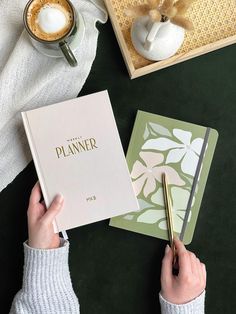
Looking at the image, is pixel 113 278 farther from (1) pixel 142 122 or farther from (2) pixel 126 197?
(1) pixel 142 122

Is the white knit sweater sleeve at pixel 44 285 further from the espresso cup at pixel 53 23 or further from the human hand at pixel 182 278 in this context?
the espresso cup at pixel 53 23

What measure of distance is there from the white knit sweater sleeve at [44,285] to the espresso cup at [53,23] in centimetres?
31

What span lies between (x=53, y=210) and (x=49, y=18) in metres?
0.30

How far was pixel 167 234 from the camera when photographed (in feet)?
2.35

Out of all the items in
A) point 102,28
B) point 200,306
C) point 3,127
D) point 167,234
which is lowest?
point 200,306

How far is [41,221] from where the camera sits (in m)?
0.69

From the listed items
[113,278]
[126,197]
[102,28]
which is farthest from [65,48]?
[113,278]

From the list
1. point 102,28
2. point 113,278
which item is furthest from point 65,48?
point 113,278

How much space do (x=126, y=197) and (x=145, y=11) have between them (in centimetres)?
29

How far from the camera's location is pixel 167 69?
73 cm

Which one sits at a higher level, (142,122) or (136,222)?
(142,122)

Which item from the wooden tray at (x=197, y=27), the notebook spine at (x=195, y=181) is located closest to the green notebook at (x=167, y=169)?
the notebook spine at (x=195, y=181)

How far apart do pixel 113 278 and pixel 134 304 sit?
0.06m

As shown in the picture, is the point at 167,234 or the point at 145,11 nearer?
the point at 145,11
